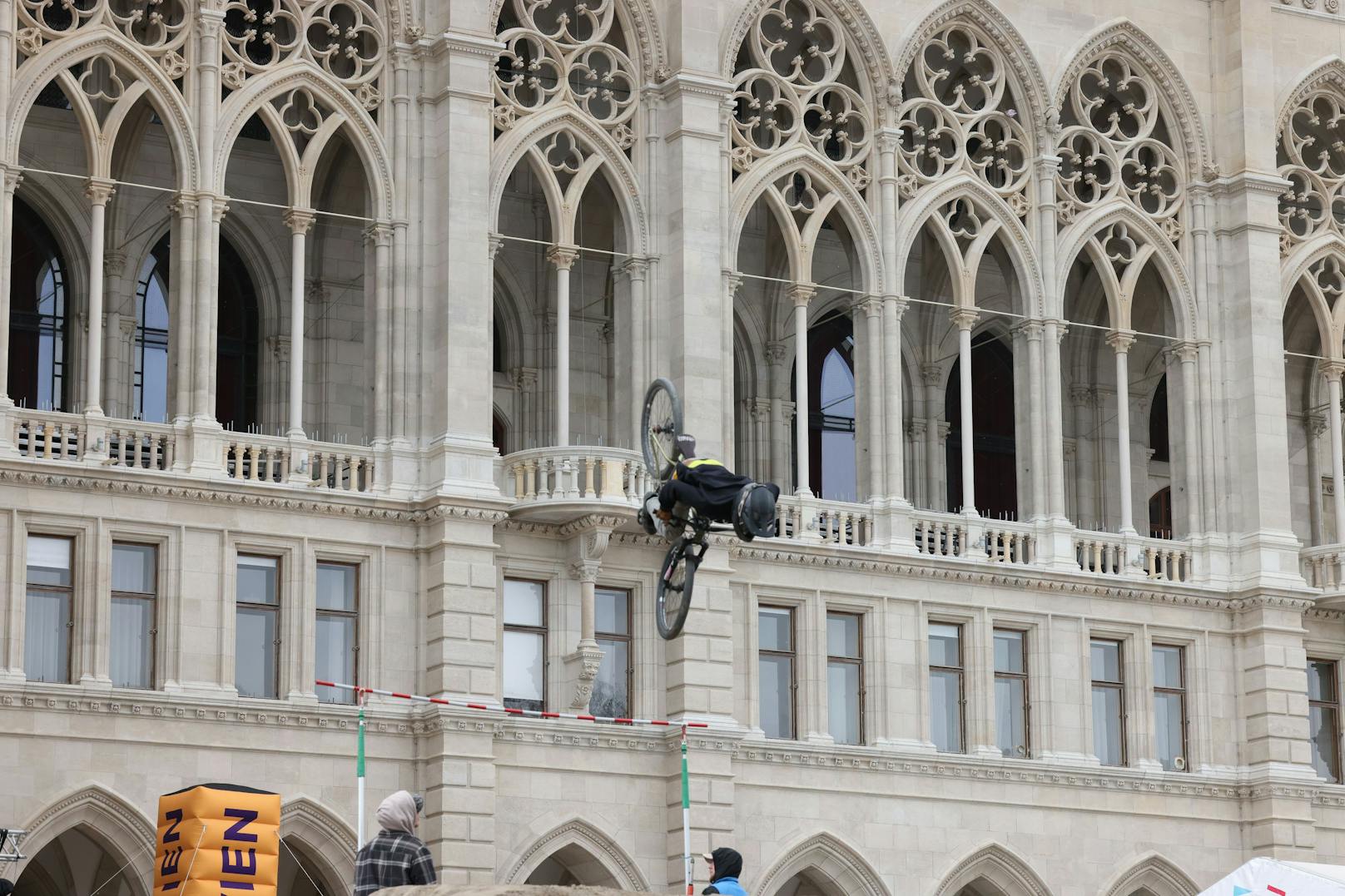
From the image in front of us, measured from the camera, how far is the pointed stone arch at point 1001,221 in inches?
1754

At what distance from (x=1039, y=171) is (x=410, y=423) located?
1209cm

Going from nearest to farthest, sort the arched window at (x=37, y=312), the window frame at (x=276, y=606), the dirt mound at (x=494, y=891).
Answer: the dirt mound at (x=494, y=891)
the window frame at (x=276, y=606)
the arched window at (x=37, y=312)

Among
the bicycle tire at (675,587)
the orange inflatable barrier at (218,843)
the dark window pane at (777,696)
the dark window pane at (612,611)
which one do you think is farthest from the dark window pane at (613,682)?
the bicycle tire at (675,587)

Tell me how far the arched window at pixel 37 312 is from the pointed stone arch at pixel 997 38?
44.8 ft

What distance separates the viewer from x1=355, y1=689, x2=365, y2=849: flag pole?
35188 mm

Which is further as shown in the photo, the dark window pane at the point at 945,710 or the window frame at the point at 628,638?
the dark window pane at the point at 945,710

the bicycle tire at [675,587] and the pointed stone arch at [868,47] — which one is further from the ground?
the pointed stone arch at [868,47]

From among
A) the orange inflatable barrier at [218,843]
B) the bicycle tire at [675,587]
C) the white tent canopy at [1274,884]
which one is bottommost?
the white tent canopy at [1274,884]

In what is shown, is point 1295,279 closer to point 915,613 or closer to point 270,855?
point 915,613

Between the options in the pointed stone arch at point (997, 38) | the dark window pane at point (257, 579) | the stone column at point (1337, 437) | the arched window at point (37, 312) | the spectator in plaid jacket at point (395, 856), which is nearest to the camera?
the spectator in plaid jacket at point (395, 856)

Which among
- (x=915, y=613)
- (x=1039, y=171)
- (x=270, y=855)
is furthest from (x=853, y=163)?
(x=270, y=855)

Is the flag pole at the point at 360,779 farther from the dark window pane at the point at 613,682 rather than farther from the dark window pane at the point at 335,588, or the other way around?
the dark window pane at the point at 613,682

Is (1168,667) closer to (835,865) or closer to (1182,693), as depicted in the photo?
(1182,693)

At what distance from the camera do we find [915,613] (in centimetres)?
4281
